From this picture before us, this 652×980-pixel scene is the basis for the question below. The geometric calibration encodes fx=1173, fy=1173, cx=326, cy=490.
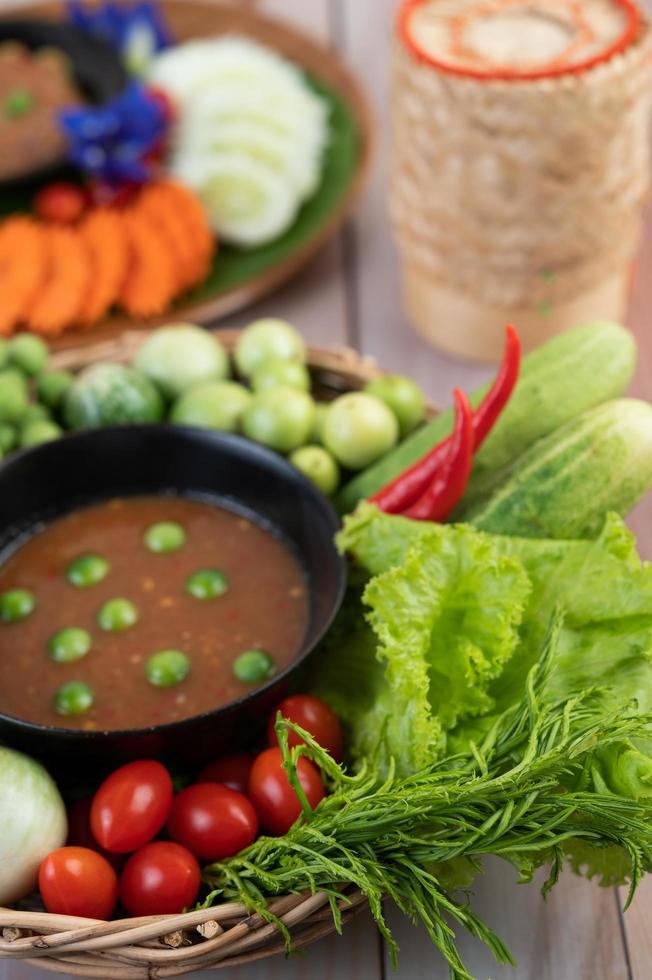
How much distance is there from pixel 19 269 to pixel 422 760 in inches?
58.3

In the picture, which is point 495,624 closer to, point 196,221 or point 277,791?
point 277,791

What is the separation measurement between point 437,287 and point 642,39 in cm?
60

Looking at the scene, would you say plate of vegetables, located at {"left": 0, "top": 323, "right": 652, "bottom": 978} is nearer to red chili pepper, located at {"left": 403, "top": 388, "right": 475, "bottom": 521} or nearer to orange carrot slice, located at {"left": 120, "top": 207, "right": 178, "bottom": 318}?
red chili pepper, located at {"left": 403, "top": 388, "right": 475, "bottom": 521}

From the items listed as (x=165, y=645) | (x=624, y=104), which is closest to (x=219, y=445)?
(x=165, y=645)

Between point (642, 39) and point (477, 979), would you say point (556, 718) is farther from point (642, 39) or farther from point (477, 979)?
point (642, 39)

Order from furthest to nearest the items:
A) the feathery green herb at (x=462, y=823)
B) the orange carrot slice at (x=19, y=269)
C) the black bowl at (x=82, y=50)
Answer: the black bowl at (x=82, y=50) → the orange carrot slice at (x=19, y=269) → the feathery green herb at (x=462, y=823)

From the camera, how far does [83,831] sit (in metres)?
1.42

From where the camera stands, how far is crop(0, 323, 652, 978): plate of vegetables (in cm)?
124

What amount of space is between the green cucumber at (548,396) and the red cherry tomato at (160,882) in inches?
26.6

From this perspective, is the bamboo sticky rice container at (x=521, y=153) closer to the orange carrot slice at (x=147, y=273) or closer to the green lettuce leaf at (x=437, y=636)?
the orange carrot slice at (x=147, y=273)

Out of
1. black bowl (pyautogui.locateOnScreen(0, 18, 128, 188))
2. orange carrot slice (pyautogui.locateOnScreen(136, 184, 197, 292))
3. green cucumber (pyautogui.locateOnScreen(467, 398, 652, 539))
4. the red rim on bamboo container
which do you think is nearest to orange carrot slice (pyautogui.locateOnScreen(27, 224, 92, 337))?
orange carrot slice (pyautogui.locateOnScreen(136, 184, 197, 292))

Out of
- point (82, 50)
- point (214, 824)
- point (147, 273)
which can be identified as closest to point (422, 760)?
point (214, 824)

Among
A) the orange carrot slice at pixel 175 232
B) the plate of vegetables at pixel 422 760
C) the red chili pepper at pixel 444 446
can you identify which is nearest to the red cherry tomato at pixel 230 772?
the plate of vegetables at pixel 422 760

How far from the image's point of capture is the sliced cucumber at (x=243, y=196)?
2562 mm
